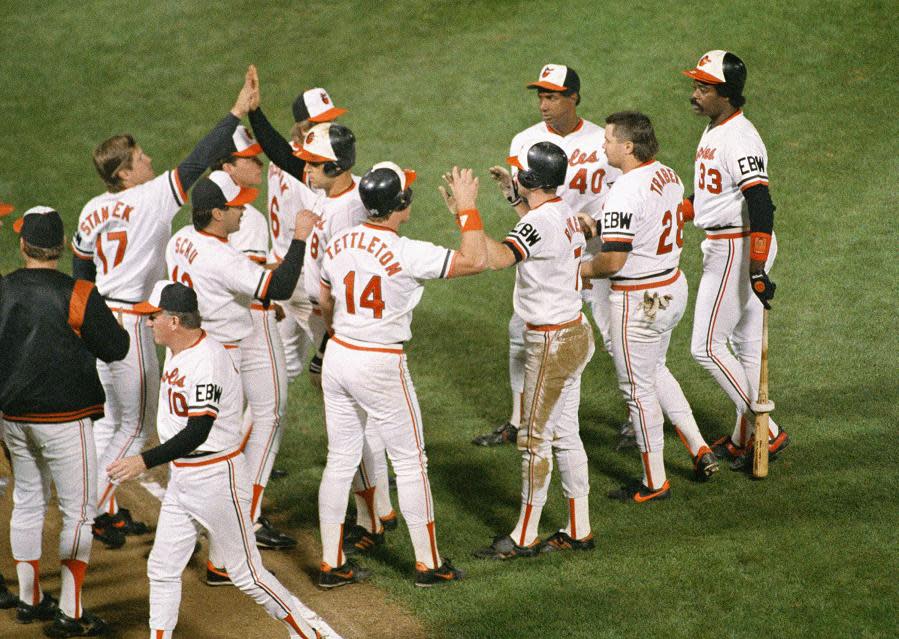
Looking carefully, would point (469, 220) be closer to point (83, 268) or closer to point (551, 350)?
point (551, 350)

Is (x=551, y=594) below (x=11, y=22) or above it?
below

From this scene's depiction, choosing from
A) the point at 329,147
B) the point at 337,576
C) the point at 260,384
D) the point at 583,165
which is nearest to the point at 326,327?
the point at 260,384

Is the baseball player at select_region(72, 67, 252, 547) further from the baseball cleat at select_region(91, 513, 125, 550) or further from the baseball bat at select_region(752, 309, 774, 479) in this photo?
the baseball bat at select_region(752, 309, 774, 479)

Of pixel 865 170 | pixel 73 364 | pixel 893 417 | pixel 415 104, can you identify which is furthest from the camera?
pixel 415 104

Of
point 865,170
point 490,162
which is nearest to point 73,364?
point 490,162

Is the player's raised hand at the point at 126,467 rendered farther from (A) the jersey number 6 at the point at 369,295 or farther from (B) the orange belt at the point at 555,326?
(B) the orange belt at the point at 555,326

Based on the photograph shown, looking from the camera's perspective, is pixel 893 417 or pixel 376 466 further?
pixel 893 417

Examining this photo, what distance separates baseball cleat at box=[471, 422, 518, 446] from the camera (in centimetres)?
744

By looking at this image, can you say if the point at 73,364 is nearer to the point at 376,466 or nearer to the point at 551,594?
the point at 376,466

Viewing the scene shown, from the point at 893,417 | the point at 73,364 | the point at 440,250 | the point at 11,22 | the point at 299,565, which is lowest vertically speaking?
the point at 299,565

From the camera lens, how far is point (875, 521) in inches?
235

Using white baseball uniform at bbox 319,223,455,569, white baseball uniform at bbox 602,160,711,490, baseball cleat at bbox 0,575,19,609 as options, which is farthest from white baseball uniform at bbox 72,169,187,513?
white baseball uniform at bbox 602,160,711,490

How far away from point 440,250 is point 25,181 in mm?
8048

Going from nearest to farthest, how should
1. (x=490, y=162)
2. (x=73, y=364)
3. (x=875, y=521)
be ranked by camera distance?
1. (x=73, y=364)
2. (x=875, y=521)
3. (x=490, y=162)
